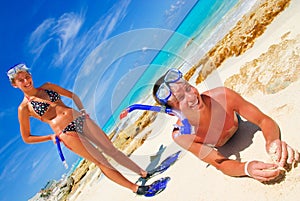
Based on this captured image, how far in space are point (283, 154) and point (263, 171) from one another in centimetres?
20

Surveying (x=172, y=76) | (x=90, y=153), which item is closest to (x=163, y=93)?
(x=172, y=76)

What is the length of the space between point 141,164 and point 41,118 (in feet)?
5.55

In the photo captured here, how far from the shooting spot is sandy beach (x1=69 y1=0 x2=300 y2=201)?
2.96 m

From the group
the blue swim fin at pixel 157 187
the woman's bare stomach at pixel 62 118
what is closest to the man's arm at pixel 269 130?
the blue swim fin at pixel 157 187

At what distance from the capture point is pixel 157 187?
4.31m

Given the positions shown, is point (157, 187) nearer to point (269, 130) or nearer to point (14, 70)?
point (269, 130)

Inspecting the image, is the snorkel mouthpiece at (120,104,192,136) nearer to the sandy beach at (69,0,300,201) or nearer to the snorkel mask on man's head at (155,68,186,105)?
the snorkel mask on man's head at (155,68,186,105)

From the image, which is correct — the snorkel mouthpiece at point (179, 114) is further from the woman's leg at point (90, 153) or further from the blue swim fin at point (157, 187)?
the woman's leg at point (90, 153)

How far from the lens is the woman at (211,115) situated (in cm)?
312

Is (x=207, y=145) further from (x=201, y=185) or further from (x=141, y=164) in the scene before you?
(x=141, y=164)

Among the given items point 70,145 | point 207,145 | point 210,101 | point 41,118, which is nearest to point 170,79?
point 210,101

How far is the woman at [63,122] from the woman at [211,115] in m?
1.27

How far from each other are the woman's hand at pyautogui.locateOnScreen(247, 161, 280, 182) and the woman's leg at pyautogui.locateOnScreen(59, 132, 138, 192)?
205 centimetres

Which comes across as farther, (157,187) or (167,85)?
(157,187)
